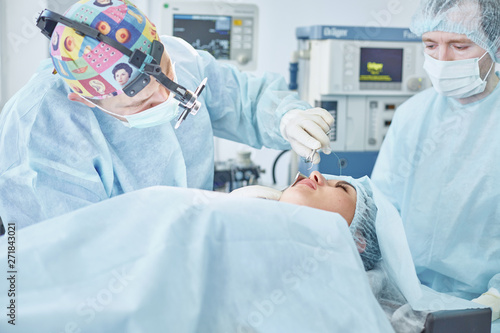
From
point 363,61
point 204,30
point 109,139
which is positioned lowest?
point 109,139

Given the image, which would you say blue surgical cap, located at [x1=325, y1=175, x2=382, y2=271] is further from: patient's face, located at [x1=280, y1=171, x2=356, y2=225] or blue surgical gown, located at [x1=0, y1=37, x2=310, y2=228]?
blue surgical gown, located at [x1=0, y1=37, x2=310, y2=228]

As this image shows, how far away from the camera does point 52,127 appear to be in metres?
1.26

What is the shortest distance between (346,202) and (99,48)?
0.66 m

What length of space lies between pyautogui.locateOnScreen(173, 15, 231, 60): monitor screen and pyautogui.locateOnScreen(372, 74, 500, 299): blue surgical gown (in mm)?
1213

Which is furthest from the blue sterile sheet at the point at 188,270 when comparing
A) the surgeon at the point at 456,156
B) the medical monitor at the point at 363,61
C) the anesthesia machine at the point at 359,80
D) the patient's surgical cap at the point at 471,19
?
the medical monitor at the point at 363,61

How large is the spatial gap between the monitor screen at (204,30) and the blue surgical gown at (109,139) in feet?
3.32

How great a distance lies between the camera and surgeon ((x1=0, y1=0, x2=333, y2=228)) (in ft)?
3.67

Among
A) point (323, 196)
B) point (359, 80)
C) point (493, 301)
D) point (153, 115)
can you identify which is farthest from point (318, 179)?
point (359, 80)

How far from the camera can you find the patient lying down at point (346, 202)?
1201mm

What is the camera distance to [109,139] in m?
1.38

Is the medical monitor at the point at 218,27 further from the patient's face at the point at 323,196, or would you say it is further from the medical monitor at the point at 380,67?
the patient's face at the point at 323,196

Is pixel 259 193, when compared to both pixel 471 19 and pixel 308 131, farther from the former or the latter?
pixel 471 19

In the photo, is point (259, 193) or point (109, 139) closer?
point (259, 193)

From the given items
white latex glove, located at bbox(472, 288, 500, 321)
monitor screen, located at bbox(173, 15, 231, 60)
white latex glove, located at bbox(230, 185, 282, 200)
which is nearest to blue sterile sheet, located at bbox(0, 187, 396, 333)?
white latex glove, located at bbox(230, 185, 282, 200)
